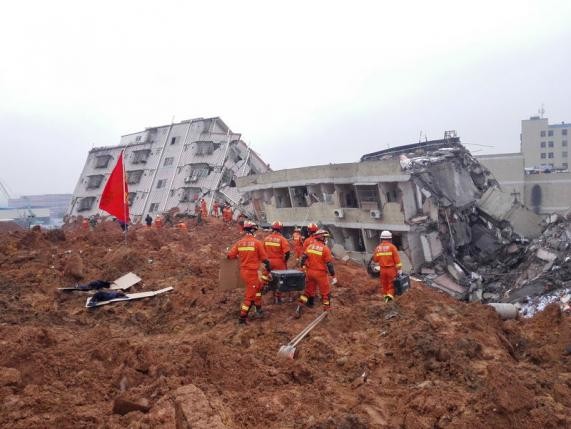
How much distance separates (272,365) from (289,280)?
7.29ft

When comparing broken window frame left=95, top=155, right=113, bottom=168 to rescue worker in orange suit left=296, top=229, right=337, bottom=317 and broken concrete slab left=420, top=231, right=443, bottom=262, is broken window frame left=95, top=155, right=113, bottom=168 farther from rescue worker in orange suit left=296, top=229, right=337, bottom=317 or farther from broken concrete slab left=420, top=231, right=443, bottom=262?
rescue worker in orange suit left=296, top=229, right=337, bottom=317

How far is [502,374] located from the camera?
4.82 meters

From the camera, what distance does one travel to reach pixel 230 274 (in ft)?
28.5

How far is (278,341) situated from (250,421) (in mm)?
2419

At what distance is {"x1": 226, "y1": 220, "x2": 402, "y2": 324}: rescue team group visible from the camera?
7.71 meters

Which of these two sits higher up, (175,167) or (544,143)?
(175,167)

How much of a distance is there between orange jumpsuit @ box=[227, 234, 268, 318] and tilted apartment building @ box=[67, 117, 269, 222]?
24083 millimetres

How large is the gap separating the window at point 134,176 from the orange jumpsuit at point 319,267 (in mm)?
34667

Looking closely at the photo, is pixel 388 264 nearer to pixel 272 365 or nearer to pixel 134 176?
pixel 272 365

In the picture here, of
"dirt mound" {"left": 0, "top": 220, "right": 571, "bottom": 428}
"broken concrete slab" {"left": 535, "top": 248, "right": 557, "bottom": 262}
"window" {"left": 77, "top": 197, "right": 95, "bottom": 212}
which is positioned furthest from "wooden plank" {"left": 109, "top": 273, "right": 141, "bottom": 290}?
"window" {"left": 77, "top": 197, "right": 95, "bottom": 212}

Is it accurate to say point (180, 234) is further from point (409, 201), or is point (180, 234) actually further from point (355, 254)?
point (409, 201)

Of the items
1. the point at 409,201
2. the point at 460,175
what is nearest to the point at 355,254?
the point at 409,201

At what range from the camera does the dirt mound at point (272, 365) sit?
14.7 feet

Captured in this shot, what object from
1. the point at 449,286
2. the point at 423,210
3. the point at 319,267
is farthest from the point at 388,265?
the point at 423,210
